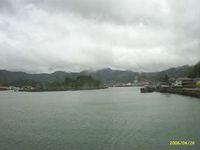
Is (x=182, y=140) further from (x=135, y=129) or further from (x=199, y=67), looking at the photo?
(x=199, y=67)

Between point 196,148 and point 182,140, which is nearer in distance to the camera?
point 196,148

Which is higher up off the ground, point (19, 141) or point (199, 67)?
point (199, 67)

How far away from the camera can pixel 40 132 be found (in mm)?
29734

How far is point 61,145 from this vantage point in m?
23.5

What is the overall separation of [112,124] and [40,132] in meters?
10.1

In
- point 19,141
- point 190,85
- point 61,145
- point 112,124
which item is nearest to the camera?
point 61,145

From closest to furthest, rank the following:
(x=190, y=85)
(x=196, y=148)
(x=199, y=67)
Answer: (x=196, y=148) → (x=190, y=85) → (x=199, y=67)

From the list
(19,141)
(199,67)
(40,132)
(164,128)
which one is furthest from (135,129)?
(199,67)

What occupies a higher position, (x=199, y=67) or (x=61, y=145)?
(x=199, y=67)

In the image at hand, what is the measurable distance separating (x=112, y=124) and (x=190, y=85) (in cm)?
9653

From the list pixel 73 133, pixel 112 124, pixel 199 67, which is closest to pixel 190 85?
pixel 199 67

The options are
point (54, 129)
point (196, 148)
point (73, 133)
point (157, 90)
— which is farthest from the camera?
point (157, 90)

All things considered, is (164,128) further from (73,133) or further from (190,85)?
(190,85)

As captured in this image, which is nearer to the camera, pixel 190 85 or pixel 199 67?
pixel 190 85
